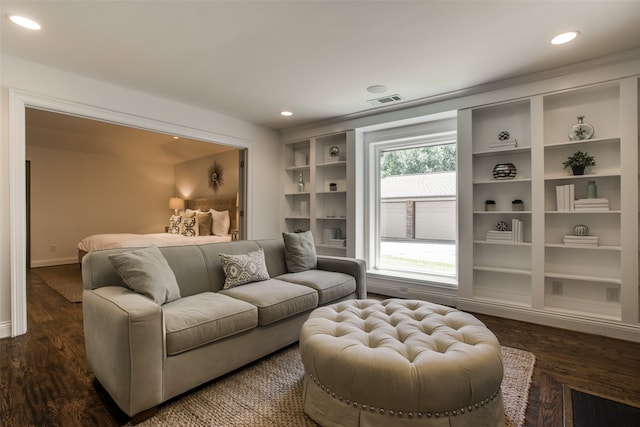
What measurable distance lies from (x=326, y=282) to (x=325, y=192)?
6.96ft

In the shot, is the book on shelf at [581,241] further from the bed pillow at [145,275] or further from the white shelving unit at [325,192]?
the bed pillow at [145,275]

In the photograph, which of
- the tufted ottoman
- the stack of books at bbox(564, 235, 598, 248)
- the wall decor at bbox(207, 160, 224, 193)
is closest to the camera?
the tufted ottoman

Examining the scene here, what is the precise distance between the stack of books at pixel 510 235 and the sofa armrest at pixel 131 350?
3252 mm

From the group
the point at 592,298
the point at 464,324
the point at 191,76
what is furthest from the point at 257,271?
the point at 592,298

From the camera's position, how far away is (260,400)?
179 cm

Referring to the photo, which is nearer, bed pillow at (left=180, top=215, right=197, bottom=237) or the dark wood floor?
the dark wood floor

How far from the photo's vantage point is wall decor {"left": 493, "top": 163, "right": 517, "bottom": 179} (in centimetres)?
328

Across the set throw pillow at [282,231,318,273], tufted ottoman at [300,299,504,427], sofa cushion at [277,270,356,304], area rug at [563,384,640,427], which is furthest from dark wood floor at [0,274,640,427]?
throw pillow at [282,231,318,273]

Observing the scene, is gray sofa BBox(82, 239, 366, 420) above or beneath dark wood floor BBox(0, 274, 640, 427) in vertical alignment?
above

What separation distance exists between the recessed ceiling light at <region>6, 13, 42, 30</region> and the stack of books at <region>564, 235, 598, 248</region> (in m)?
4.76

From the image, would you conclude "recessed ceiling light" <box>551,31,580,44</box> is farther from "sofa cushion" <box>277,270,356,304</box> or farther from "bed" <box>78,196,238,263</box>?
"bed" <box>78,196,238,263</box>

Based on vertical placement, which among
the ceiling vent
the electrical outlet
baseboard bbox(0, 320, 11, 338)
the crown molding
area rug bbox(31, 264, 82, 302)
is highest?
the ceiling vent

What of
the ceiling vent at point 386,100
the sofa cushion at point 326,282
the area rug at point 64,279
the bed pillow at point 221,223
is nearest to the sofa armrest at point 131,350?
the sofa cushion at point 326,282

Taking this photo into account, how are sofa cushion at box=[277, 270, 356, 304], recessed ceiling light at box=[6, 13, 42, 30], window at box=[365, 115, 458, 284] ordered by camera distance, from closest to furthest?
recessed ceiling light at box=[6, 13, 42, 30] → sofa cushion at box=[277, 270, 356, 304] → window at box=[365, 115, 458, 284]
